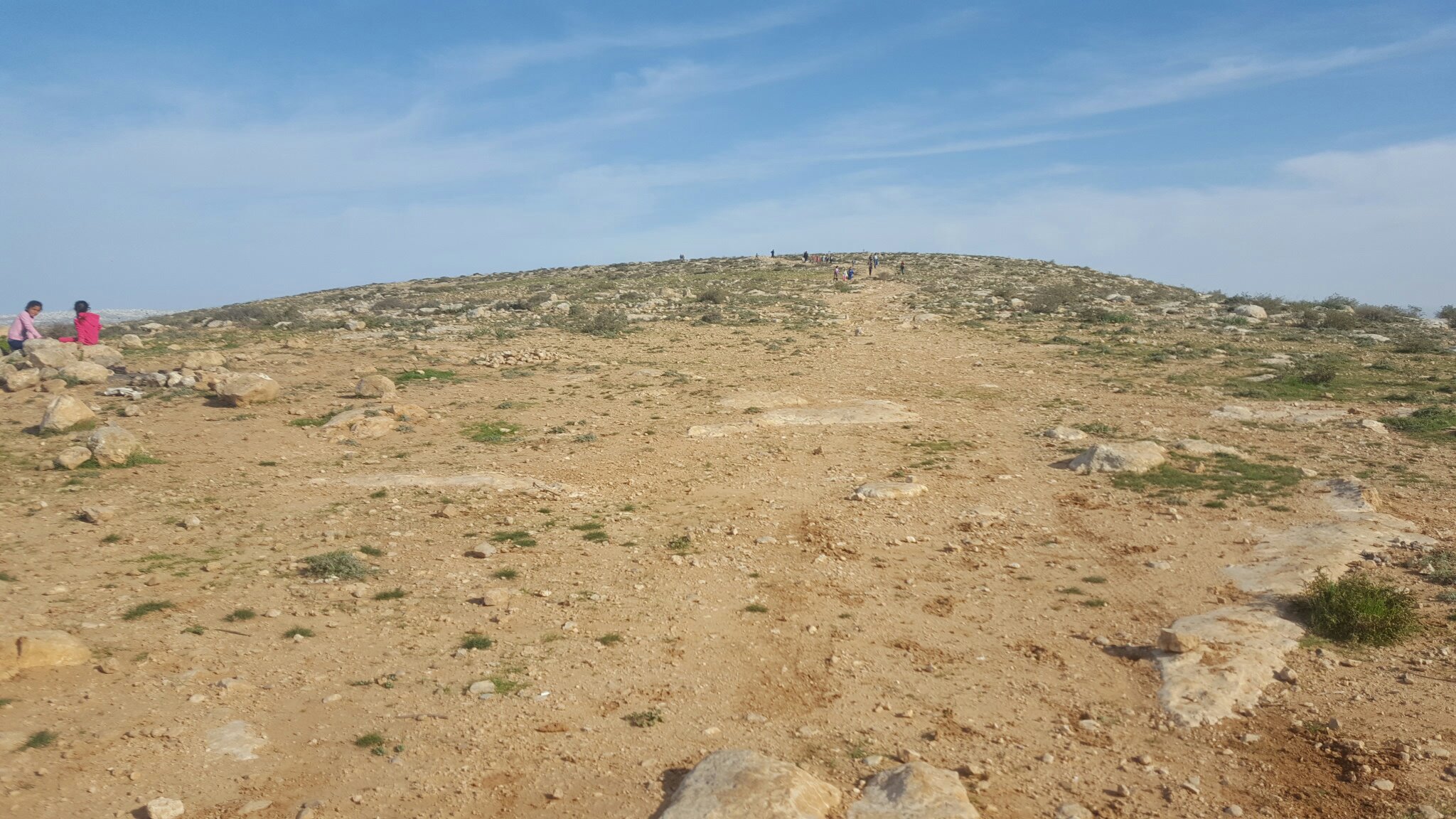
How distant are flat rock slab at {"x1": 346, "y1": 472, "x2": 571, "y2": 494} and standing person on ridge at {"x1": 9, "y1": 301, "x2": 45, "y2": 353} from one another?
40.7 feet

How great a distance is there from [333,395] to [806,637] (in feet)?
39.1

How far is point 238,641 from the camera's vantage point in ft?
21.4

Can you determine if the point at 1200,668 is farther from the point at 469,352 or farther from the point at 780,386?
the point at 469,352

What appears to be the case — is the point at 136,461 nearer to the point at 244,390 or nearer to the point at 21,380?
the point at 244,390

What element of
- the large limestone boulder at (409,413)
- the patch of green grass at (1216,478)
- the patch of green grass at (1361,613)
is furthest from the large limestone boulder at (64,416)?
the patch of green grass at (1361,613)

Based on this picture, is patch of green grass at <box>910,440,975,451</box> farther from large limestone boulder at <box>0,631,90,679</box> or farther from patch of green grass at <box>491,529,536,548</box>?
large limestone boulder at <box>0,631,90,679</box>

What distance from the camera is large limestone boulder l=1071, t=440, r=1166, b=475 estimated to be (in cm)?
1085

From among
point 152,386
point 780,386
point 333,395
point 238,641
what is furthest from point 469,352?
point 238,641

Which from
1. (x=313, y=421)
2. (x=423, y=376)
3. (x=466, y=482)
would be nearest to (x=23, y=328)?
(x=423, y=376)

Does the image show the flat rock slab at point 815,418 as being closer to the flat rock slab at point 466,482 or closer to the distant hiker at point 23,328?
the flat rock slab at point 466,482

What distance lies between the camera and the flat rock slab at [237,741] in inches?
203

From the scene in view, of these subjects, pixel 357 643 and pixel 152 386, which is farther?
pixel 152 386

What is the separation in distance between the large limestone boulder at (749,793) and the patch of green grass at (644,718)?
764 millimetres

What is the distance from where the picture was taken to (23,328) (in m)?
17.9
